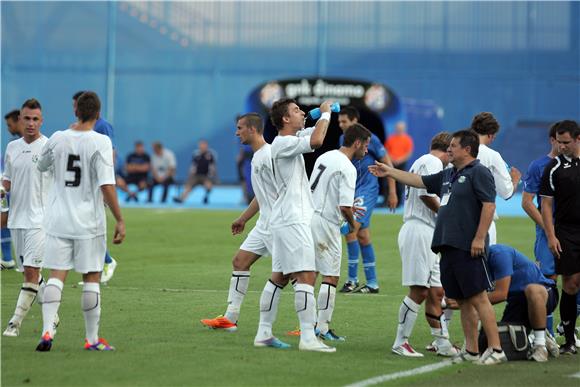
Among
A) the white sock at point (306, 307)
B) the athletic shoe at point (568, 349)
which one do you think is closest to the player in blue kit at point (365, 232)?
the athletic shoe at point (568, 349)

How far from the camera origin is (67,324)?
1088 cm

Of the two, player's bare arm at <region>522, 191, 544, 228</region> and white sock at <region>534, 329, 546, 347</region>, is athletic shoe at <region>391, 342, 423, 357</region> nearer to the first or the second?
white sock at <region>534, 329, 546, 347</region>

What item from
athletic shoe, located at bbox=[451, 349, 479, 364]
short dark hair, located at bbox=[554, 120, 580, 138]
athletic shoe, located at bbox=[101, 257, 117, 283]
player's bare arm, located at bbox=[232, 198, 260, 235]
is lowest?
athletic shoe, located at bbox=[451, 349, 479, 364]

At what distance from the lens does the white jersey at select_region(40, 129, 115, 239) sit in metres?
9.20

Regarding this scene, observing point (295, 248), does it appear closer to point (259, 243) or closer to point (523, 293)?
point (259, 243)

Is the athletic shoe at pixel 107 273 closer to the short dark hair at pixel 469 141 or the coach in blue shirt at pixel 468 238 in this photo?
the coach in blue shirt at pixel 468 238

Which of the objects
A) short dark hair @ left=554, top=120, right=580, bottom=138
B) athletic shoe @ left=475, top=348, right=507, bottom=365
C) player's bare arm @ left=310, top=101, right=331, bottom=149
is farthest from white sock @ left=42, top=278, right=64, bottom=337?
short dark hair @ left=554, top=120, right=580, bottom=138

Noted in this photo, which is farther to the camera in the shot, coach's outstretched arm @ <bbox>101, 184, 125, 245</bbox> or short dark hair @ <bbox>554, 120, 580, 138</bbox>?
short dark hair @ <bbox>554, 120, 580, 138</bbox>

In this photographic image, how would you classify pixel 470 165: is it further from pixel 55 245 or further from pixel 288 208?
pixel 55 245

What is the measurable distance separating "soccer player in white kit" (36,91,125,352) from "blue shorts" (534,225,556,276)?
13.3 ft

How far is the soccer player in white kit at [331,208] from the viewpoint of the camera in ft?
33.8

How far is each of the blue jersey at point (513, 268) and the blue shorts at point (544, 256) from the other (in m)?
0.87

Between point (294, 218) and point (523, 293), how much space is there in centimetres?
202

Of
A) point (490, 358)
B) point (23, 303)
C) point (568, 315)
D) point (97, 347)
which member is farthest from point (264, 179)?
point (568, 315)
